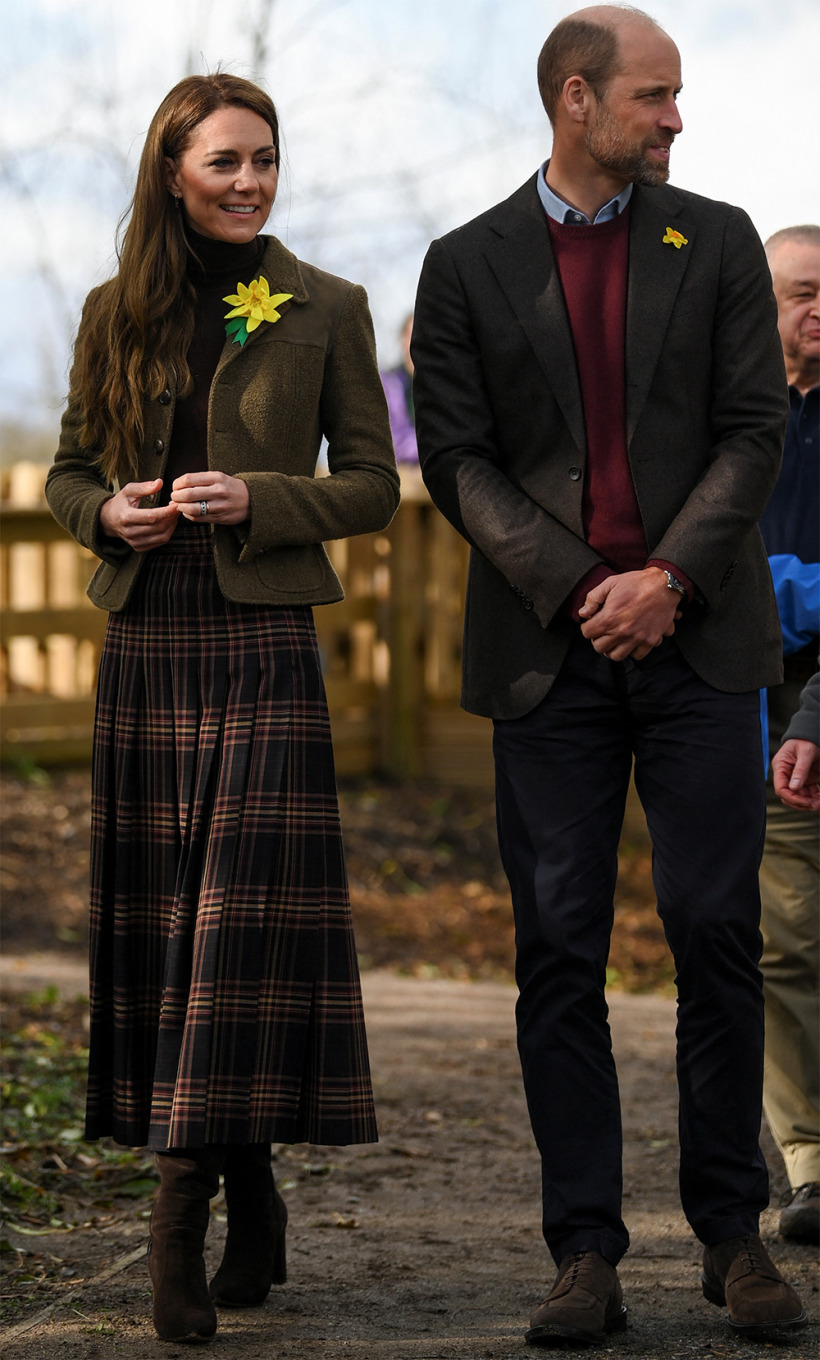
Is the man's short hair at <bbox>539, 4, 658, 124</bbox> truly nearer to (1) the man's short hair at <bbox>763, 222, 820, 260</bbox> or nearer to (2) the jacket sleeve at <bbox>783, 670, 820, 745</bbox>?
(1) the man's short hair at <bbox>763, 222, 820, 260</bbox>

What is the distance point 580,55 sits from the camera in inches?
125

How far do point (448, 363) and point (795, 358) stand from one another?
40.8 inches

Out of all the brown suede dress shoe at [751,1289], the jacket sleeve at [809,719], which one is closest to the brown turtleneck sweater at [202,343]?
the jacket sleeve at [809,719]

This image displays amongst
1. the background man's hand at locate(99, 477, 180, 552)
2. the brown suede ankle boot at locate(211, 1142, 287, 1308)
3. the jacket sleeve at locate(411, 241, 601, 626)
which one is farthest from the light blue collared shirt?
the brown suede ankle boot at locate(211, 1142, 287, 1308)

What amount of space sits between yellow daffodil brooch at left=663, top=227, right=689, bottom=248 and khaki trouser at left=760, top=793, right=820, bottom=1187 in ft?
4.47

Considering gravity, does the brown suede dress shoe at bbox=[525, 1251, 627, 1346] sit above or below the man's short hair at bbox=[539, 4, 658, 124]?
below

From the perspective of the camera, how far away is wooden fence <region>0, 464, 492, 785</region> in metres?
9.98

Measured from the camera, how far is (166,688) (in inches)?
127

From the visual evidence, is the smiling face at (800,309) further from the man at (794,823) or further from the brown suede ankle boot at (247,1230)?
the brown suede ankle boot at (247,1230)

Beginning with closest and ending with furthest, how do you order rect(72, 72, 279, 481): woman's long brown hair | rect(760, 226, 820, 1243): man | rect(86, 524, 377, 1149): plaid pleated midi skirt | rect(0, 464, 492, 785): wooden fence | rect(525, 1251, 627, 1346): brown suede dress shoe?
rect(525, 1251, 627, 1346): brown suede dress shoe < rect(86, 524, 377, 1149): plaid pleated midi skirt < rect(72, 72, 279, 481): woman's long brown hair < rect(760, 226, 820, 1243): man < rect(0, 464, 492, 785): wooden fence

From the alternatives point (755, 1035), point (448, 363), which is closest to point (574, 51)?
point (448, 363)

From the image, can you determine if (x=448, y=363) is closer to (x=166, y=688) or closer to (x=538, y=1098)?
(x=166, y=688)

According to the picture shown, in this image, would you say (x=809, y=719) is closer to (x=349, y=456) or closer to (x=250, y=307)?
(x=349, y=456)

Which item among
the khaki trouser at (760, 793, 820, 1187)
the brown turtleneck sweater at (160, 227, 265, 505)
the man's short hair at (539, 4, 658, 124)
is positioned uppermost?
the man's short hair at (539, 4, 658, 124)
